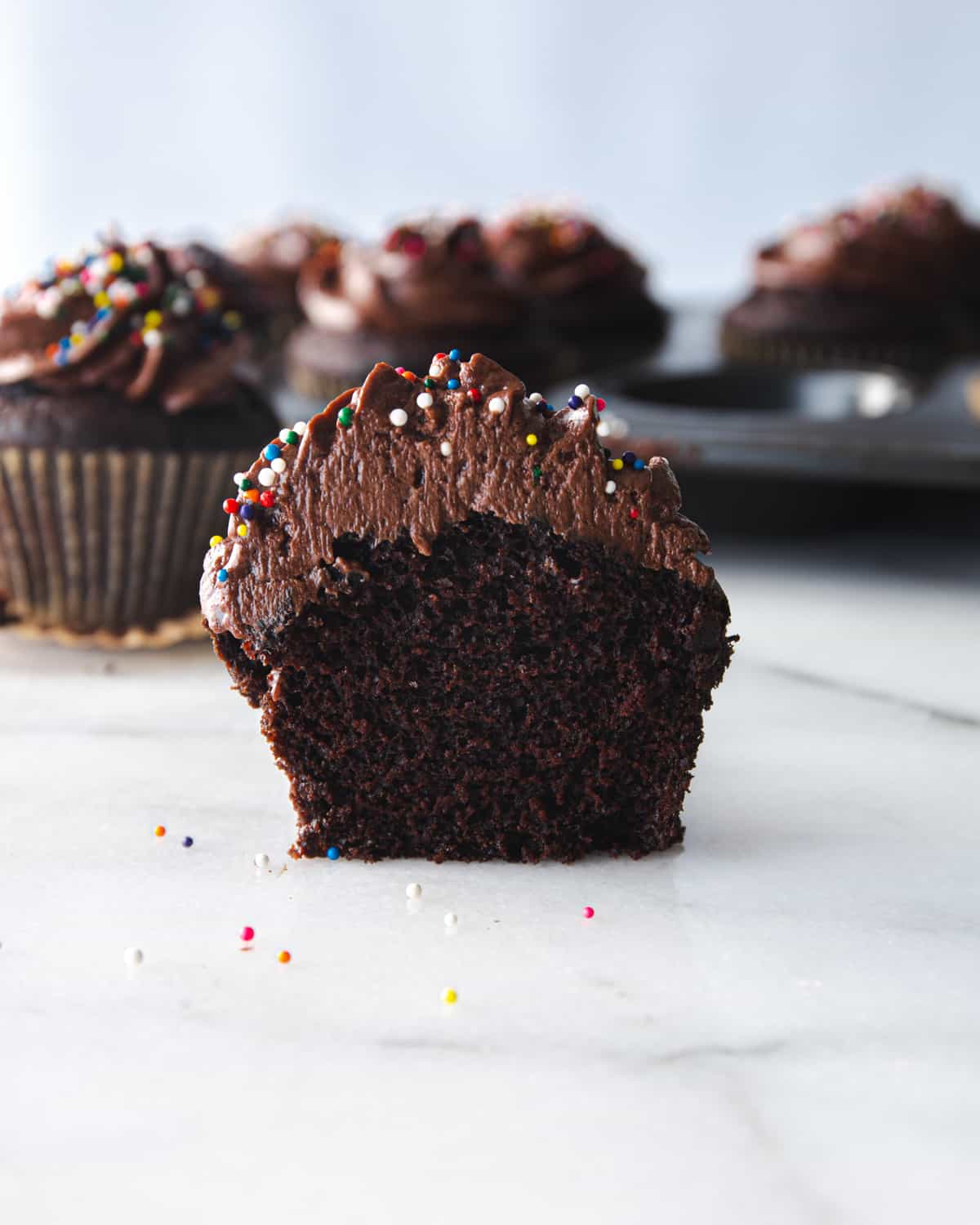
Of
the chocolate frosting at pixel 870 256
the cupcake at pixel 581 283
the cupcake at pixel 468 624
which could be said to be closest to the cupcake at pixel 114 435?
the cupcake at pixel 468 624

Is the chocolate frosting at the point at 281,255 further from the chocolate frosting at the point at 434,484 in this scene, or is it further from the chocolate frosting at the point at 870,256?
the chocolate frosting at the point at 434,484

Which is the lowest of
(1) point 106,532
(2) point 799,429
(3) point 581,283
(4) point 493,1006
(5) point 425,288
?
(4) point 493,1006

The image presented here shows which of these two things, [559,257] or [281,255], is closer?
[559,257]

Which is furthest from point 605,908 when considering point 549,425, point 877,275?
point 877,275

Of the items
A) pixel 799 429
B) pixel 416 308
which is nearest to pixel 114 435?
pixel 416 308

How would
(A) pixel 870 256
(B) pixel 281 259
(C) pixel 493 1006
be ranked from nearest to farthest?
(C) pixel 493 1006
(A) pixel 870 256
(B) pixel 281 259

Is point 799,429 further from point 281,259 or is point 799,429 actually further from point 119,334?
point 281,259

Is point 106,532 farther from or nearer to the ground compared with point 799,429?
nearer to the ground

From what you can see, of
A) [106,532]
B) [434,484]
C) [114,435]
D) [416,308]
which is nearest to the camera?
[434,484]
